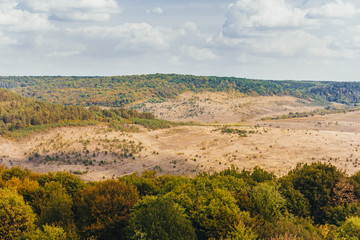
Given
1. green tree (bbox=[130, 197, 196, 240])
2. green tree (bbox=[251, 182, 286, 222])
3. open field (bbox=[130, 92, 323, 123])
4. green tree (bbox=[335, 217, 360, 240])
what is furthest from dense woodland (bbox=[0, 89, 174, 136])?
green tree (bbox=[335, 217, 360, 240])

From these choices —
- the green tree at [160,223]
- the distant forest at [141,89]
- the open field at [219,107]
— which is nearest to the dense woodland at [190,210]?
the green tree at [160,223]

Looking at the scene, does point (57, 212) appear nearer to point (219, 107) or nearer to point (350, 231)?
point (350, 231)

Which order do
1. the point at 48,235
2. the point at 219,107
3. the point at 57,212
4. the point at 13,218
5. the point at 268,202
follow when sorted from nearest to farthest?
the point at 48,235 < the point at 13,218 < the point at 57,212 < the point at 268,202 < the point at 219,107

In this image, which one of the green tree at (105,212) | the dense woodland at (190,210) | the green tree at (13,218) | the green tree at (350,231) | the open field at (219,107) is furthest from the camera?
the open field at (219,107)

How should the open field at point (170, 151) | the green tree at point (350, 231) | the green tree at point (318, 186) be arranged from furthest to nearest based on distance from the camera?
the open field at point (170, 151) → the green tree at point (318, 186) → the green tree at point (350, 231)

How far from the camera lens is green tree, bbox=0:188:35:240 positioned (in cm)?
1625

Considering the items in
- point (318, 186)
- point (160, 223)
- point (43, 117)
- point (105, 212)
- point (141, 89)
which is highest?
point (141, 89)

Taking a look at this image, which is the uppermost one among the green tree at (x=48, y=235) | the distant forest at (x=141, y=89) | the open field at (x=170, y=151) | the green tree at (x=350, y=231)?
the distant forest at (x=141, y=89)

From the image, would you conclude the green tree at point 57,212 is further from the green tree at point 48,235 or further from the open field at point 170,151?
the open field at point 170,151

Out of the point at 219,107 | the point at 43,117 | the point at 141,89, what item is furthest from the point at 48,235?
the point at 141,89

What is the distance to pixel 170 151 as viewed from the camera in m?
51.6

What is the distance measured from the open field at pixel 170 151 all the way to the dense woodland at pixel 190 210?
14982mm

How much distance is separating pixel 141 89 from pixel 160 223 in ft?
466

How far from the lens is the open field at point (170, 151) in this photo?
42.9 m
